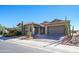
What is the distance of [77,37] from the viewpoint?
15867 mm

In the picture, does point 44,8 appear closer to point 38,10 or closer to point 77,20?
point 38,10

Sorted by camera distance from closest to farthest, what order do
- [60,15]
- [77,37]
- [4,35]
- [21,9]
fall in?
Result: [21,9]
[77,37]
[60,15]
[4,35]

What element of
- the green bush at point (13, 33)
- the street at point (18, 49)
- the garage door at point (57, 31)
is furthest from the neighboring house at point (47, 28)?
the street at point (18, 49)

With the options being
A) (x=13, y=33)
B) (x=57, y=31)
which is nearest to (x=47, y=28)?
(x=57, y=31)

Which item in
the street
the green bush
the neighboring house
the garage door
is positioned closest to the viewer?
the street

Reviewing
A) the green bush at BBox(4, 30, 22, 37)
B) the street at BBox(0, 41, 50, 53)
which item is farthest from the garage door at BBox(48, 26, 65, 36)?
the street at BBox(0, 41, 50, 53)

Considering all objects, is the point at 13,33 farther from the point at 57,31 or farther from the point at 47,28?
the point at 57,31

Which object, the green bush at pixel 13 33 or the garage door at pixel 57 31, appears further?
the garage door at pixel 57 31

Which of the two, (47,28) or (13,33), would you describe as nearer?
(13,33)

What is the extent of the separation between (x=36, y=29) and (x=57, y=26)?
289 centimetres

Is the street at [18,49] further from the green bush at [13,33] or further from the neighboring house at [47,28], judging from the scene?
the neighboring house at [47,28]

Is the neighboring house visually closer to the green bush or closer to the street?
the green bush

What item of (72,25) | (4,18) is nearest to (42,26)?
(72,25)

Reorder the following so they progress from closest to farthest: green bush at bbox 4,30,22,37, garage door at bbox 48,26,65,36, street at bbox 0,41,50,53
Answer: street at bbox 0,41,50,53 → green bush at bbox 4,30,22,37 → garage door at bbox 48,26,65,36
